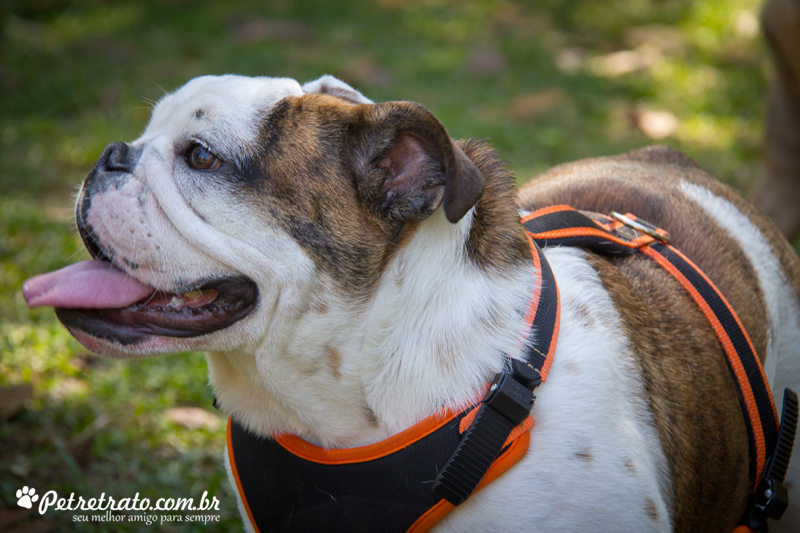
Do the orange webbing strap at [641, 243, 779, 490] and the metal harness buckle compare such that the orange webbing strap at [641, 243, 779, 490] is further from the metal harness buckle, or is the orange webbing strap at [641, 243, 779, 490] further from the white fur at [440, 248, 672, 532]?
the white fur at [440, 248, 672, 532]

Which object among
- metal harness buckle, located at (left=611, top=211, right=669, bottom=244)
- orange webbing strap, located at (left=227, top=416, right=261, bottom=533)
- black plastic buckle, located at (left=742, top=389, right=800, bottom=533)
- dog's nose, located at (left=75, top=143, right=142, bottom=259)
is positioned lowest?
orange webbing strap, located at (left=227, top=416, right=261, bottom=533)

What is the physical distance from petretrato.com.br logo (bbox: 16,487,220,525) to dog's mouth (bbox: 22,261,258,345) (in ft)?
4.03

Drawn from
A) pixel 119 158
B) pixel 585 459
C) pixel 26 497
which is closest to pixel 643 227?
pixel 585 459

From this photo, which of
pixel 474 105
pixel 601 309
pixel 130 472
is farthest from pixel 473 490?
pixel 474 105

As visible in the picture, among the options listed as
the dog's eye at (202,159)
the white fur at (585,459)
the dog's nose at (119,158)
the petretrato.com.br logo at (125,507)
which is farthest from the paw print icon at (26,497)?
the white fur at (585,459)

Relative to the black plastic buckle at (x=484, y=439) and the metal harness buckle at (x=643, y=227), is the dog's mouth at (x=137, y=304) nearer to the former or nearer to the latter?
the black plastic buckle at (x=484, y=439)

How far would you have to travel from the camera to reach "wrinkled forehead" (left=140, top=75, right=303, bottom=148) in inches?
82.8

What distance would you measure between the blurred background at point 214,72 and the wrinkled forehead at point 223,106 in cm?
157

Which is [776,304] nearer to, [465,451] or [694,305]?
[694,305]

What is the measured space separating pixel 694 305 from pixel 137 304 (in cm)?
204

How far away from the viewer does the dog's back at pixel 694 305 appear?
2.28m

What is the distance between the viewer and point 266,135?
210 cm

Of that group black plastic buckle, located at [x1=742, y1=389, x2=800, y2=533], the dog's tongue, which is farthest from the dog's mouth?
black plastic buckle, located at [x1=742, y1=389, x2=800, y2=533]

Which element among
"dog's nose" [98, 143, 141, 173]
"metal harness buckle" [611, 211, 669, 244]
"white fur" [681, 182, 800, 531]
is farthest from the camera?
"white fur" [681, 182, 800, 531]
